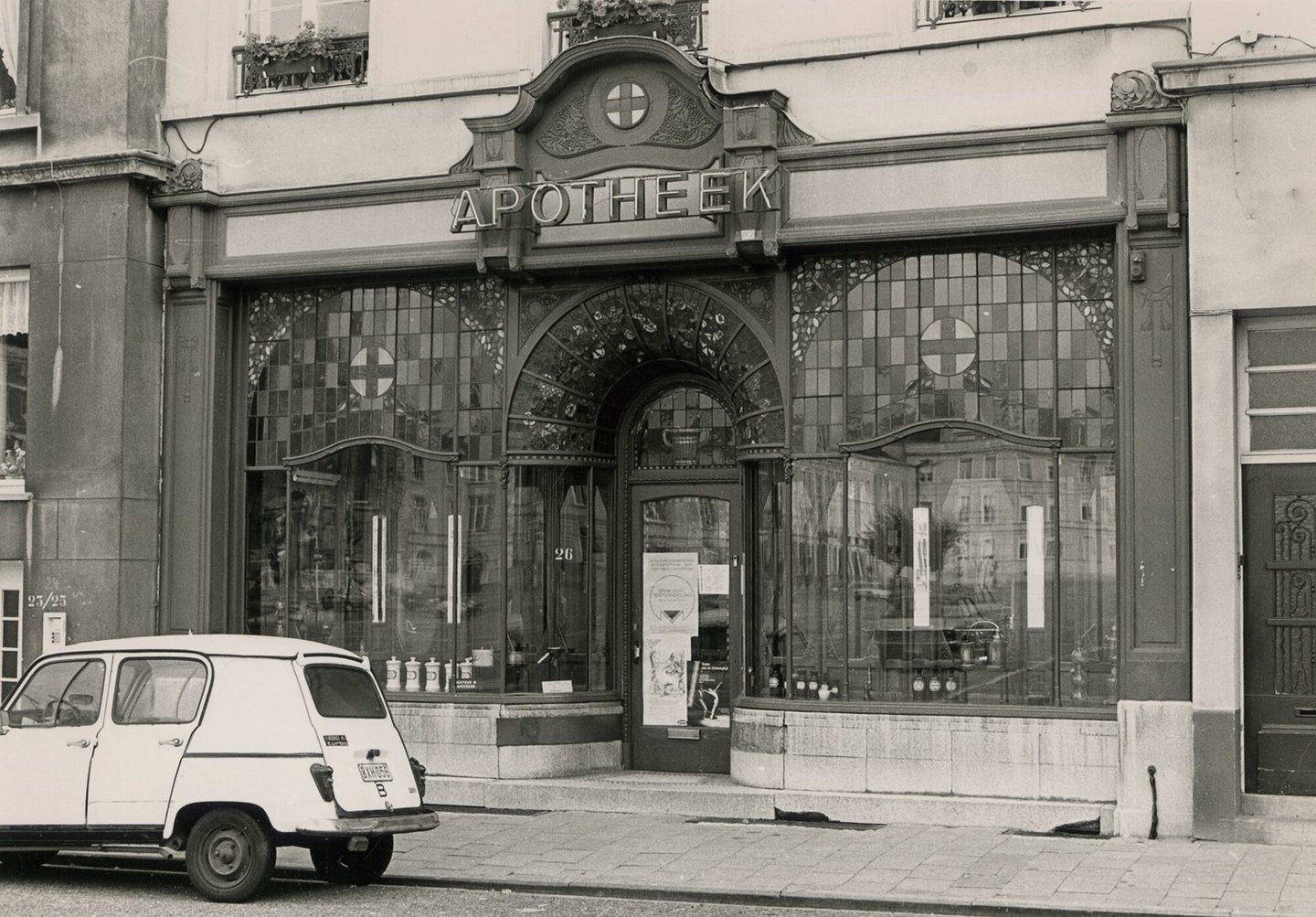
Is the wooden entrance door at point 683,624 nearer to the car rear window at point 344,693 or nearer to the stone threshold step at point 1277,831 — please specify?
the car rear window at point 344,693

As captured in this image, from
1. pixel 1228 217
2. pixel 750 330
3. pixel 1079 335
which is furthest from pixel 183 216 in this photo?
pixel 1228 217

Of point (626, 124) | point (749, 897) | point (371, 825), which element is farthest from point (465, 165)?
point (749, 897)

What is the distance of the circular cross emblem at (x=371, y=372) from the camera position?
51.4ft

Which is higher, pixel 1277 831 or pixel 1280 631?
pixel 1280 631

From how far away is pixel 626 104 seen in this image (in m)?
14.8

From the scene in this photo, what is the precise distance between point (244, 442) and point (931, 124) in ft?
23.3

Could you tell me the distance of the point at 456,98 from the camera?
1545 cm

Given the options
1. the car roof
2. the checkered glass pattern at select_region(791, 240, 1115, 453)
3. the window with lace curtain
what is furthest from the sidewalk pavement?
the window with lace curtain

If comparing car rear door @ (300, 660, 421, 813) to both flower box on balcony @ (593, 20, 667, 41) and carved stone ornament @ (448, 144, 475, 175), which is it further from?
flower box on balcony @ (593, 20, 667, 41)

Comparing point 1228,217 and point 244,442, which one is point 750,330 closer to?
point 1228,217

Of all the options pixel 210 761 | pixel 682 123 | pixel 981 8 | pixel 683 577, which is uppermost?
pixel 981 8

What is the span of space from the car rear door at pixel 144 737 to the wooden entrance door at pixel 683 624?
531 cm

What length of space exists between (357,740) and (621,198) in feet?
17.9

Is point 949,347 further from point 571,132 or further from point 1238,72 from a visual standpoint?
point 571,132
